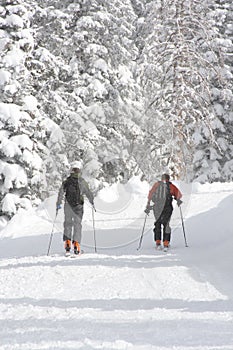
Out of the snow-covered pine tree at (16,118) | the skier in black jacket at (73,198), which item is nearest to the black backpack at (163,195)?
the skier in black jacket at (73,198)

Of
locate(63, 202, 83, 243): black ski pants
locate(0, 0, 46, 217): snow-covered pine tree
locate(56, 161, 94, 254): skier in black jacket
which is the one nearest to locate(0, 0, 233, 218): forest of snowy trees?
locate(0, 0, 46, 217): snow-covered pine tree

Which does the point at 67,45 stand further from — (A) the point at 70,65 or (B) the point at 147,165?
(B) the point at 147,165

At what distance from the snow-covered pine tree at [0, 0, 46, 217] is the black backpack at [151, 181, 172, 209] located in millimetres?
6737

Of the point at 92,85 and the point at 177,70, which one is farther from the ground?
the point at 177,70

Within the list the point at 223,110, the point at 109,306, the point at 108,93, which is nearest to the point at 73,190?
the point at 109,306

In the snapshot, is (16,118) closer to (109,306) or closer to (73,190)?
(73,190)

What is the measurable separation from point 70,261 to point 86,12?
1608cm

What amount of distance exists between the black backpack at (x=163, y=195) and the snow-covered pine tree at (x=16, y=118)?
6737mm

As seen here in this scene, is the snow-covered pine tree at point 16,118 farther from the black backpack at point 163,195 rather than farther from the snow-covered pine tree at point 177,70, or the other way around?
the black backpack at point 163,195

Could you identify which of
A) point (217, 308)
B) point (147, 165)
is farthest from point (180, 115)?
point (217, 308)

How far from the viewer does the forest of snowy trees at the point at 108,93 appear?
54.9 ft

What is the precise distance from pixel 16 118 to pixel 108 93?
6785 millimetres

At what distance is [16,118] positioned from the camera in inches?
661

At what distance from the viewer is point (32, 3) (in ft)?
60.4
